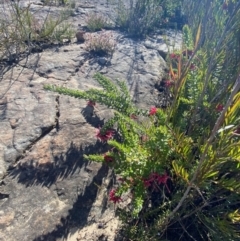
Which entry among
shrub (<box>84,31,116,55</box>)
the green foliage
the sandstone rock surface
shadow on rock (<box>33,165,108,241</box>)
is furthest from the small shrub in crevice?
shadow on rock (<box>33,165,108,241</box>)

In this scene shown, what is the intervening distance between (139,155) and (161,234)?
502 mm

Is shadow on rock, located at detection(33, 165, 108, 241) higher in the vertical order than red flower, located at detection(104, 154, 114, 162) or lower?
lower

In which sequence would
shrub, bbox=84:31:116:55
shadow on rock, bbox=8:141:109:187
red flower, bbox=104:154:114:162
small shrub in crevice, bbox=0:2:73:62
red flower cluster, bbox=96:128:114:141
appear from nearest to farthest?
red flower, bbox=104:154:114:162 < shadow on rock, bbox=8:141:109:187 < red flower cluster, bbox=96:128:114:141 < small shrub in crevice, bbox=0:2:73:62 < shrub, bbox=84:31:116:55

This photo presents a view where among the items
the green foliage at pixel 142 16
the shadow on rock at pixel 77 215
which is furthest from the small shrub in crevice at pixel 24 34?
the shadow on rock at pixel 77 215

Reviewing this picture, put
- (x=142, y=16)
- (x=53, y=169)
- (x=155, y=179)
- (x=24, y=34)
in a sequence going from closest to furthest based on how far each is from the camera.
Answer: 1. (x=155, y=179)
2. (x=53, y=169)
3. (x=24, y=34)
4. (x=142, y=16)

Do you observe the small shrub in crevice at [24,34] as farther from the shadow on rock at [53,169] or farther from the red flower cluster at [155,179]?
the red flower cluster at [155,179]

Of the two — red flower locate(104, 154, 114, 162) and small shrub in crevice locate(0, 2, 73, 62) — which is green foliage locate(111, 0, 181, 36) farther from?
red flower locate(104, 154, 114, 162)

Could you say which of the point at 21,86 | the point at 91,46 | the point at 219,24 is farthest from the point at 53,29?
the point at 219,24

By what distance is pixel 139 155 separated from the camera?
203 centimetres

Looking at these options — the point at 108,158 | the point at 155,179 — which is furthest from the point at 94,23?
the point at 155,179

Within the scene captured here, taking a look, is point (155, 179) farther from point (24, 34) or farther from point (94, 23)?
point (94, 23)

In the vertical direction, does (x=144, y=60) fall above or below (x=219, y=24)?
below

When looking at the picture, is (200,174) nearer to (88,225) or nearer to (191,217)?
(191,217)

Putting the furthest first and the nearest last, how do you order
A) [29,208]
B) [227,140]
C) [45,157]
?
[45,157] → [29,208] → [227,140]
